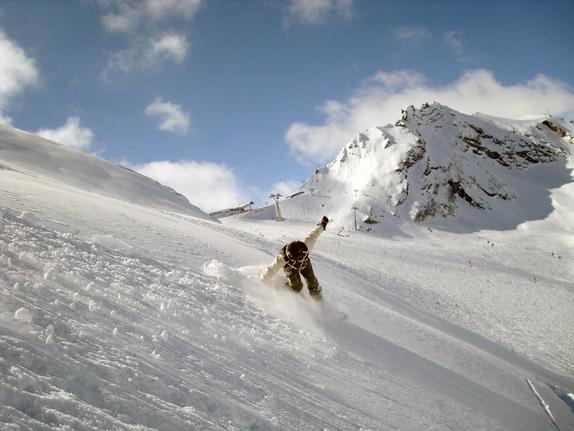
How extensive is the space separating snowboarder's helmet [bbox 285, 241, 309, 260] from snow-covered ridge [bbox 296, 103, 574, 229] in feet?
123

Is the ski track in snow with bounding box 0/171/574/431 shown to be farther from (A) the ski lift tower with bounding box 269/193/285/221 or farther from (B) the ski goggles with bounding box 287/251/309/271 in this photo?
A: (A) the ski lift tower with bounding box 269/193/285/221

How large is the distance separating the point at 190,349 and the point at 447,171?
5841 centimetres

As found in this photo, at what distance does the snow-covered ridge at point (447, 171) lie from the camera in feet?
161

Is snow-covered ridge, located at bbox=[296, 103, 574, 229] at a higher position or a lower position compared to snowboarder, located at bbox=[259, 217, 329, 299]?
higher

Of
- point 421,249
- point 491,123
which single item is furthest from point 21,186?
point 491,123

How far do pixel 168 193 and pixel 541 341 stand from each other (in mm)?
18699

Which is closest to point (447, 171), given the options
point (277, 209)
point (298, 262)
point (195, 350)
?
point (277, 209)

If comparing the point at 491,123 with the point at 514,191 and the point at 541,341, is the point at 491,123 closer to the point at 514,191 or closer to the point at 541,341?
the point at 514,191

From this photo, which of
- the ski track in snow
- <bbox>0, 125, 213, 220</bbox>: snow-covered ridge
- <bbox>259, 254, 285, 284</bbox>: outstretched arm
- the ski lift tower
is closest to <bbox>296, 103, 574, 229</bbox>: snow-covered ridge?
the ski lift tower

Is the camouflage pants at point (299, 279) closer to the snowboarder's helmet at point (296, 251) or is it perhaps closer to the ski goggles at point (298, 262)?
the ski goggles at point (298, 262)

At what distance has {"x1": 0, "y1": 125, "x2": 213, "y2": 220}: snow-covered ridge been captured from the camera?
14297mm

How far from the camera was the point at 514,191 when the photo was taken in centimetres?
5597

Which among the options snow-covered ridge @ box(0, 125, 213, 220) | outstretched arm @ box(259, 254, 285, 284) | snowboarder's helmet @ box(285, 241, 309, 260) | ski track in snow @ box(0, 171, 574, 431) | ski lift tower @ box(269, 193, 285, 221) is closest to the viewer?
ski track in snow @ box(0, 171, 574, 431)

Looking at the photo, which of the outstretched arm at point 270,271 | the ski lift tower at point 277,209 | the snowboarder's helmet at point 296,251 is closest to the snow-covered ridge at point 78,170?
the outstretched arm at point 270,271
